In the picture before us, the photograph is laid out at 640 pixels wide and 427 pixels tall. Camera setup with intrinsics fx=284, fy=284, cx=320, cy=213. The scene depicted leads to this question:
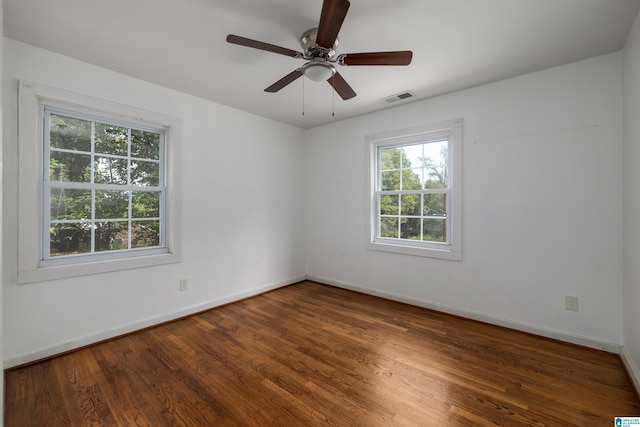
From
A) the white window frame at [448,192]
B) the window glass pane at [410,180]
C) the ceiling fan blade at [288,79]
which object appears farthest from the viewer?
the window glass pane at [410,180]

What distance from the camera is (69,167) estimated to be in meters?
2.56

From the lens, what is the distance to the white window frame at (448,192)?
3.18 m

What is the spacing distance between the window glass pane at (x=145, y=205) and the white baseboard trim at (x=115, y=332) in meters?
1.09

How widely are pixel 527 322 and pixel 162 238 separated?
389cm

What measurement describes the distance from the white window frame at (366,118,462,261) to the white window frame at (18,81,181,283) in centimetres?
262

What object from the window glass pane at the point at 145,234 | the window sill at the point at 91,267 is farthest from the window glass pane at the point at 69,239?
the window glass pane at the point at 145,234

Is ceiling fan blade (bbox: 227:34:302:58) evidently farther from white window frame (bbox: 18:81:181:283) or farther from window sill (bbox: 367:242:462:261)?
window sill (bbox: 367:242:462:261)

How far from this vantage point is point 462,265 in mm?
3164

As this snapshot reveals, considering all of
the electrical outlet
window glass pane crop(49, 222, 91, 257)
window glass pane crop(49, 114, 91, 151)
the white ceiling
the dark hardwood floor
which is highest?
the white ceiling

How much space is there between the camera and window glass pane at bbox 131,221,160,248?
2984 millimetres

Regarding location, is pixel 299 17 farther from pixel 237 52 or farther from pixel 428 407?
pixel 428 407

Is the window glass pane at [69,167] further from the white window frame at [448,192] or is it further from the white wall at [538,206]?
the white wall at [538,206]

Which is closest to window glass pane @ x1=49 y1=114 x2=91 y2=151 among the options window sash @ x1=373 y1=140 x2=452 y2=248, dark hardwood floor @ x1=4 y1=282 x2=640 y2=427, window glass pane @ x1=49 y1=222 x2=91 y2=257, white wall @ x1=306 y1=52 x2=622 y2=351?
window glass pane @ x1=49 y1=222 x2=91 y2=257

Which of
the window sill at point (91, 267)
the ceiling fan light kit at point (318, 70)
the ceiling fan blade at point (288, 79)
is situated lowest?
the window sill at point (91, 267)
